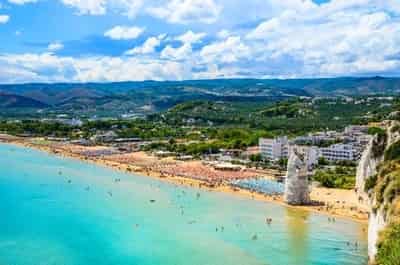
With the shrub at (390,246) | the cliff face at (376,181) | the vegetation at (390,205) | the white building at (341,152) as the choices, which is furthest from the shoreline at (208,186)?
the white building at (341,152)

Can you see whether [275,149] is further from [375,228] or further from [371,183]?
[375,228]

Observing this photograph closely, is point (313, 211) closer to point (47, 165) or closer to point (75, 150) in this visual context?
point (47, 165)

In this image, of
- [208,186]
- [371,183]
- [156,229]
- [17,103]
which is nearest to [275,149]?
[208,186]

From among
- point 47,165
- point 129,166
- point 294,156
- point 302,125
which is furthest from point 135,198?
point 302,125

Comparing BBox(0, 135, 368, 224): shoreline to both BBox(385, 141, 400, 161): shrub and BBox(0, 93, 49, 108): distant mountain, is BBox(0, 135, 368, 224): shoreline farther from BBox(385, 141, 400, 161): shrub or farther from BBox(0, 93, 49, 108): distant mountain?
BBox(0, 93, 49, 108): distant mountain

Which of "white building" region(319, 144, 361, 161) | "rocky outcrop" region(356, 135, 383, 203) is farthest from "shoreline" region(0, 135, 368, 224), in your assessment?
"white building" region(319, 144, 361, 161)

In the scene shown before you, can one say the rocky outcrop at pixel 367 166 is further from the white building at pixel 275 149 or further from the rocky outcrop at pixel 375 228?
the white building at pixel 275 149
